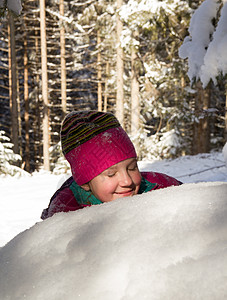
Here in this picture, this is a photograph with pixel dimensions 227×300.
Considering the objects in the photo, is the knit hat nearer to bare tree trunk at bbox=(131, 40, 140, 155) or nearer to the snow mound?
the snow mound

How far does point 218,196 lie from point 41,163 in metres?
23.9

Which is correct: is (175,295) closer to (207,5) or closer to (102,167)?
(102,167)

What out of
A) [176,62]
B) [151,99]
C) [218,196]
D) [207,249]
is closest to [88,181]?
[218,196]

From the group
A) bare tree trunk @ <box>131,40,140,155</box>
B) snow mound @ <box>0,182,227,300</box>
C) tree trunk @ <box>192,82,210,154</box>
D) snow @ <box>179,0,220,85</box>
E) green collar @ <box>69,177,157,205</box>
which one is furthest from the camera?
bare tree trunk @ <box>131,40,140,155</box>

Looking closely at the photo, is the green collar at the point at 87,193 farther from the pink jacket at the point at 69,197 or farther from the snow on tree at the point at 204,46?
the snow on tree at the point at 204,46

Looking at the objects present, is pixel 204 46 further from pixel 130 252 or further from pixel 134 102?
pixel 134 102

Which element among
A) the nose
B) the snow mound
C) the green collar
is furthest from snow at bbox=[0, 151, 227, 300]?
the green collar

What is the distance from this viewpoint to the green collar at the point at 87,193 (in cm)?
208

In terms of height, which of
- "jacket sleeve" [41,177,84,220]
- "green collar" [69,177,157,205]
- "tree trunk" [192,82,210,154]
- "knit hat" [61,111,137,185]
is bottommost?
"tree trunk" [192,82,210,154]

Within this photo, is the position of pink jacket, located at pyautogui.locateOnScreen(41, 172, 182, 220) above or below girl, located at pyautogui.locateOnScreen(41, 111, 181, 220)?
below

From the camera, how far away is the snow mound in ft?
2.06

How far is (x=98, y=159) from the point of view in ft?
6.44

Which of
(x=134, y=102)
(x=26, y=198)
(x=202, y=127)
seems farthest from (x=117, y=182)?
(x=202, y=127)

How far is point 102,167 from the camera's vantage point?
195 cm
